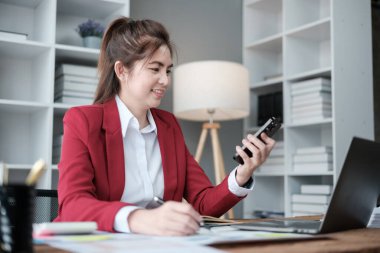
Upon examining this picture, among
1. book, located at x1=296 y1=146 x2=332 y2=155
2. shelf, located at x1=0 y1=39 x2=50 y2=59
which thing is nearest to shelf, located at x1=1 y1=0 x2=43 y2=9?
shelf, located at x1=0 y1=39 x2=50 y2=59

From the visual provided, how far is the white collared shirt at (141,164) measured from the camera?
156 centimetres

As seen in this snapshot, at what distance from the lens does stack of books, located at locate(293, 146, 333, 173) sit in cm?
353

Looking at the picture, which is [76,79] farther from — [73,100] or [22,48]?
[22,48]

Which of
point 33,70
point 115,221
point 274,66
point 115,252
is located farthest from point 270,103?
point 115,252

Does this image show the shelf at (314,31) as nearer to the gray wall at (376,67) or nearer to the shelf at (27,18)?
the gray wall at (376,67)

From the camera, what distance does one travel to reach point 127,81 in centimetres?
169

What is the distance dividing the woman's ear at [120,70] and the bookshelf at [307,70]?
6.81 feet

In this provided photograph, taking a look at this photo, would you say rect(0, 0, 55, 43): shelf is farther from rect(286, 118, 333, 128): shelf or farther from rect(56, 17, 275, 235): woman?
rect(286, 118, 333, 128): shelf

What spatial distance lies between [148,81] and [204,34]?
2605mm

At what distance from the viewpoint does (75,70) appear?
10.5 feet

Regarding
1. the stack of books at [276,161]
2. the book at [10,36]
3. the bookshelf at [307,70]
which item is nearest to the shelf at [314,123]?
the bookshelf at [307,70]

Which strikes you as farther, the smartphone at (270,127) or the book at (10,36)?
the book at (10,36)

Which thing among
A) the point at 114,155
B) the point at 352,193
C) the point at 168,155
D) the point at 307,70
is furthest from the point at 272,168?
the point at 352,193

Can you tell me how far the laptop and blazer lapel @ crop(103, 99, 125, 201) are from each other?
0.41m
